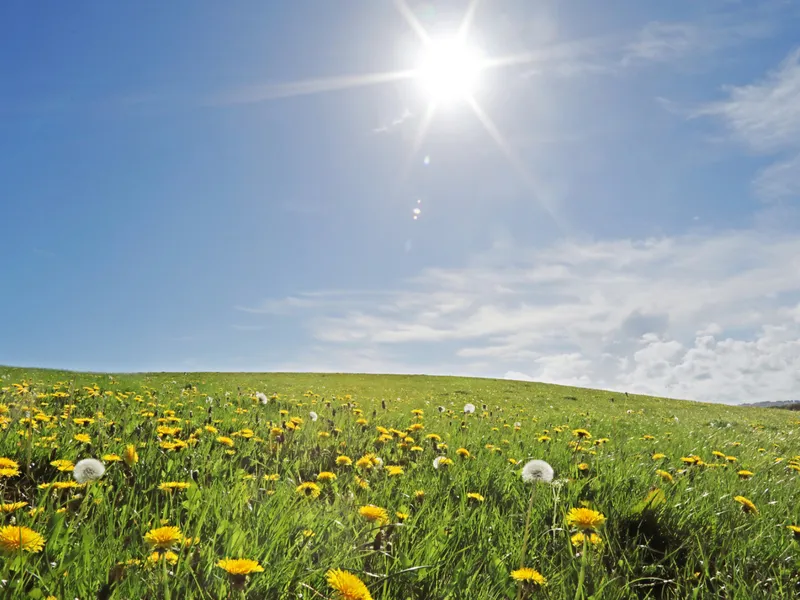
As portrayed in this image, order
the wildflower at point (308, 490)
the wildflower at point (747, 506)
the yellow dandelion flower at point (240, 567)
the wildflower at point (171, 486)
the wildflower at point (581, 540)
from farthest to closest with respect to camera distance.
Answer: the wildflower at point (747, 506), the wildflower at point (308, 490), the wildflower at point (581, 540), the wildflower at point (171, 486), the yellow dandelion flower at point (240, 567)

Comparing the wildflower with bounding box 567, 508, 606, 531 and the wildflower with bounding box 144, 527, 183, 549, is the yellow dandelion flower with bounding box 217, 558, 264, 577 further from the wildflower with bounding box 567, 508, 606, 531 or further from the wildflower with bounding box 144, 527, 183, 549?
the wildflower with bounding box 567, 508, 606, 531

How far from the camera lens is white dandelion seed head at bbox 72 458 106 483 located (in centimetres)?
278

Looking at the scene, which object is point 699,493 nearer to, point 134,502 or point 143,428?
point 134,502

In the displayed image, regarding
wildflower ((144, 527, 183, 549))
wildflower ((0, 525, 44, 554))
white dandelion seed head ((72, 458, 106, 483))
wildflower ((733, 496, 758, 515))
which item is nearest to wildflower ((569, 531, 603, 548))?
wildflower ((733, 496, 758, 515))

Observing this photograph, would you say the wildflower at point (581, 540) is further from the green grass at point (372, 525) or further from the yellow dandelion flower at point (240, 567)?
the yellow dandelion flower at point (240, 567)

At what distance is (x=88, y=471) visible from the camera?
2.83 m

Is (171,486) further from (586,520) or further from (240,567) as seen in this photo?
(586,520)

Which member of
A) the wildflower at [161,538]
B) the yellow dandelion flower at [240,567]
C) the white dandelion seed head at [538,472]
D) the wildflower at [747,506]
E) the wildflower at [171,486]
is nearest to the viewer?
the yellow dandelion flower at [240,567]

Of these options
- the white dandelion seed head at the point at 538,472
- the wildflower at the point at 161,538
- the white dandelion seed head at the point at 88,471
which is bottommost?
the wildflower at the point at 161,538

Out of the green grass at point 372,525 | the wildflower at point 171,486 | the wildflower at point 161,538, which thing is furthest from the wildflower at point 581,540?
the wildflower at point 171,486

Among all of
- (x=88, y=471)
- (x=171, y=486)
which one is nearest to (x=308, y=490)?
(x=171, y=486)

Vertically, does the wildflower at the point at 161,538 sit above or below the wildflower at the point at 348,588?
above

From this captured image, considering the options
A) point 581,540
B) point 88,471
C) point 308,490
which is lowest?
point 581,540

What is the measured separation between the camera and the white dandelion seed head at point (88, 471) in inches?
110
